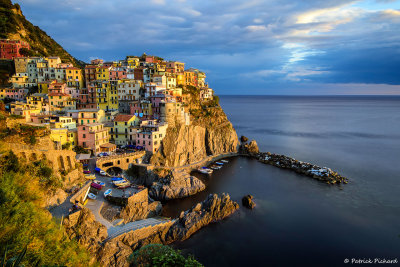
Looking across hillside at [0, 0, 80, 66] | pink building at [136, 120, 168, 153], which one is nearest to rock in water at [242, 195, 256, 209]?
pink building at [136, 120, 168, 153]

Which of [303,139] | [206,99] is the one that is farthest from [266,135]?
[206,99]

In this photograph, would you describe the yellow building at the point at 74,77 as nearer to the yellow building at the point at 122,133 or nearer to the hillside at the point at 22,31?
the hillside at the point at 22,31

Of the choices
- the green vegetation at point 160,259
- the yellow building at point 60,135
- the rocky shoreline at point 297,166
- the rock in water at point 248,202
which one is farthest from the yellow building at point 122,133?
the green vegetation at point 160,259

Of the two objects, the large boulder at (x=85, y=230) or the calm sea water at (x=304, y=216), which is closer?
the large boulder at (x=85, y=230)

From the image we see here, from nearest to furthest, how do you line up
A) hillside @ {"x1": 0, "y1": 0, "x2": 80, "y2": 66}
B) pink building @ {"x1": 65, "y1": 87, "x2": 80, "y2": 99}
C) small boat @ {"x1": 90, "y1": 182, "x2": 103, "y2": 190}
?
small boat @ {"x1": 90, "y1": 182, "x2": 103, "y2": 190} < pink building @ {"x1": 65, "y1": 87, "x2": 80, "y2": 99} < hillside @ {"x1": 0, "y1": 0, "x2": 80, "y2": 66}

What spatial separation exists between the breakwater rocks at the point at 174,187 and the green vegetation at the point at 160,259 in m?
16.9

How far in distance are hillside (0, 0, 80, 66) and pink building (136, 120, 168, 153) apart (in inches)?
1605

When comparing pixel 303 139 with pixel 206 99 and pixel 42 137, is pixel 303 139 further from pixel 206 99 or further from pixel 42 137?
pixel 42 137

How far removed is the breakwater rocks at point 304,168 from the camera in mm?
43250

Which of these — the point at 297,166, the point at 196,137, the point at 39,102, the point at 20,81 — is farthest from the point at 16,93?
the point at 297,166

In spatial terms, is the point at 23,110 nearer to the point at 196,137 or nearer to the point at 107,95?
the point at 107,95

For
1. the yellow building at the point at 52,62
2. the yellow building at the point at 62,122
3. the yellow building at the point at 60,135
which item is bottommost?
the yellow building at the point at 60,135

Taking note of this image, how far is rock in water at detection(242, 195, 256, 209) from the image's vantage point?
33.8 meters

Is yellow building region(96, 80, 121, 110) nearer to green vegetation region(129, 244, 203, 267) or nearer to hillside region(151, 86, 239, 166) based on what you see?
hillside region(151, 86, 239, 166)
